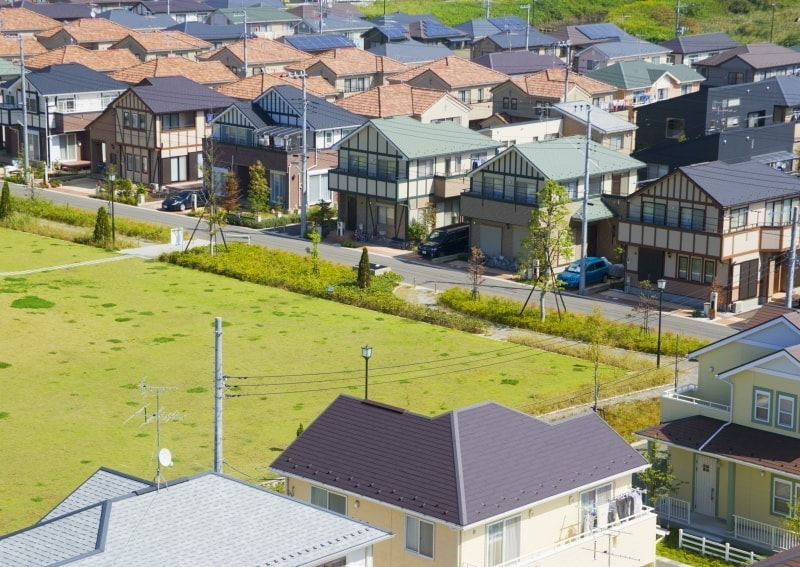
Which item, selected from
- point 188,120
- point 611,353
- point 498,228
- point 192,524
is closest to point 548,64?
point 188,120

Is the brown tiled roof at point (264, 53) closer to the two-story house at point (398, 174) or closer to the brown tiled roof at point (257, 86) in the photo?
the brown tiled roof at point (257, 86)

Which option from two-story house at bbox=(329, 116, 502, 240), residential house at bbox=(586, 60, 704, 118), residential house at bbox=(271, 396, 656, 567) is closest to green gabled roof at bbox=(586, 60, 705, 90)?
residential house at bbox=(586, 60, 704, 118)

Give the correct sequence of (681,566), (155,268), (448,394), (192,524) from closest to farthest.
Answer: (192,524) → (681,566) → (448,394) → (155,268)

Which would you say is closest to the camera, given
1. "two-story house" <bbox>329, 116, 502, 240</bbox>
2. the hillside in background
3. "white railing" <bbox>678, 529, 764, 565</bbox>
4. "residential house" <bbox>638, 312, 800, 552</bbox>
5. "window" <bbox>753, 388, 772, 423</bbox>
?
"white railing" <bbox>678, 529, 764, 565</bbox>

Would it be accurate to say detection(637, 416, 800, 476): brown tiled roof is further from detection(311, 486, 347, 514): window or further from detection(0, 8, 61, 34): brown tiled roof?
detection(0, 8, 61, 34): brown tiled roof

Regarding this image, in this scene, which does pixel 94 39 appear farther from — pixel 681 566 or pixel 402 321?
pixel 681 566

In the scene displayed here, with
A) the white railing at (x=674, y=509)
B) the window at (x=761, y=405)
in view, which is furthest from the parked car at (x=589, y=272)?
the window at (x=761, y=405)
